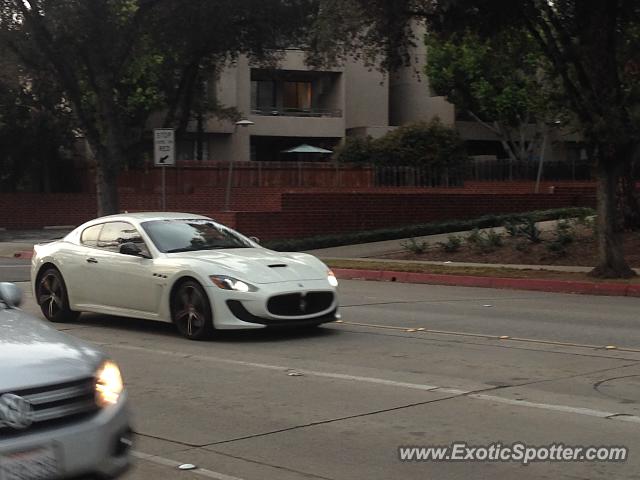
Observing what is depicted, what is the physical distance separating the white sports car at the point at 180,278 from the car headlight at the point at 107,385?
5192mm

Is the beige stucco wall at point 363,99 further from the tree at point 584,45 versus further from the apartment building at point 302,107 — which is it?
the tree at point 584,45

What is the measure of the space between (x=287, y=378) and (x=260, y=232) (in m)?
18.8

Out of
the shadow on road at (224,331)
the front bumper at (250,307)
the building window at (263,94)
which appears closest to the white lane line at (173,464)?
the front bumper at (250,307)

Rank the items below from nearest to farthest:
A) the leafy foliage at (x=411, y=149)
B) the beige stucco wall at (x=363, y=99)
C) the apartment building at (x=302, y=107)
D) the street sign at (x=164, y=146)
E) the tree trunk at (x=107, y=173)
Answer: the street sign at (x=164, y=146) < the tree trunk at (x=107, y=173) < the leafy foliage at (x=411, y=149) < the apartment building at (x=302, y=107) < the beige stucco wall at (x=363, y=99)

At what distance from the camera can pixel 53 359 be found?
175 inches

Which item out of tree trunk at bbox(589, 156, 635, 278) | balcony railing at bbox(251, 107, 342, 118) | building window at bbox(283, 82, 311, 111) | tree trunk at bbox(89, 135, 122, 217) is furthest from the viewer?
building window at bbox(283, 82, 311, 111)

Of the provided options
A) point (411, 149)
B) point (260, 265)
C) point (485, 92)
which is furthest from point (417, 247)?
point (485, 92)

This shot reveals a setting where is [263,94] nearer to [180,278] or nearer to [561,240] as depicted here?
[561,240]

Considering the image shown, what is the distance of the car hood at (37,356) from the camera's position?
420cm

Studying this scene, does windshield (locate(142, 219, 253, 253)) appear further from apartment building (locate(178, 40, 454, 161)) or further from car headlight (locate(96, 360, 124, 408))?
apartment building (locate(178, 40, 454, 161))

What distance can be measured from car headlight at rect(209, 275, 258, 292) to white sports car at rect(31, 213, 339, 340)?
1 cm

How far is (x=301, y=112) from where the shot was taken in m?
48.1

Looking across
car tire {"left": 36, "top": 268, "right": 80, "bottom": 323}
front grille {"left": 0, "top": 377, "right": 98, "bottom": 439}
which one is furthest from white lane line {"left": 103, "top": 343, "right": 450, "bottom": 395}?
front grille {"left": 0, "top": 377, "right": 98, "bottom": 439}

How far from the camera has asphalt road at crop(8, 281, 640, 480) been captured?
18.8ft
